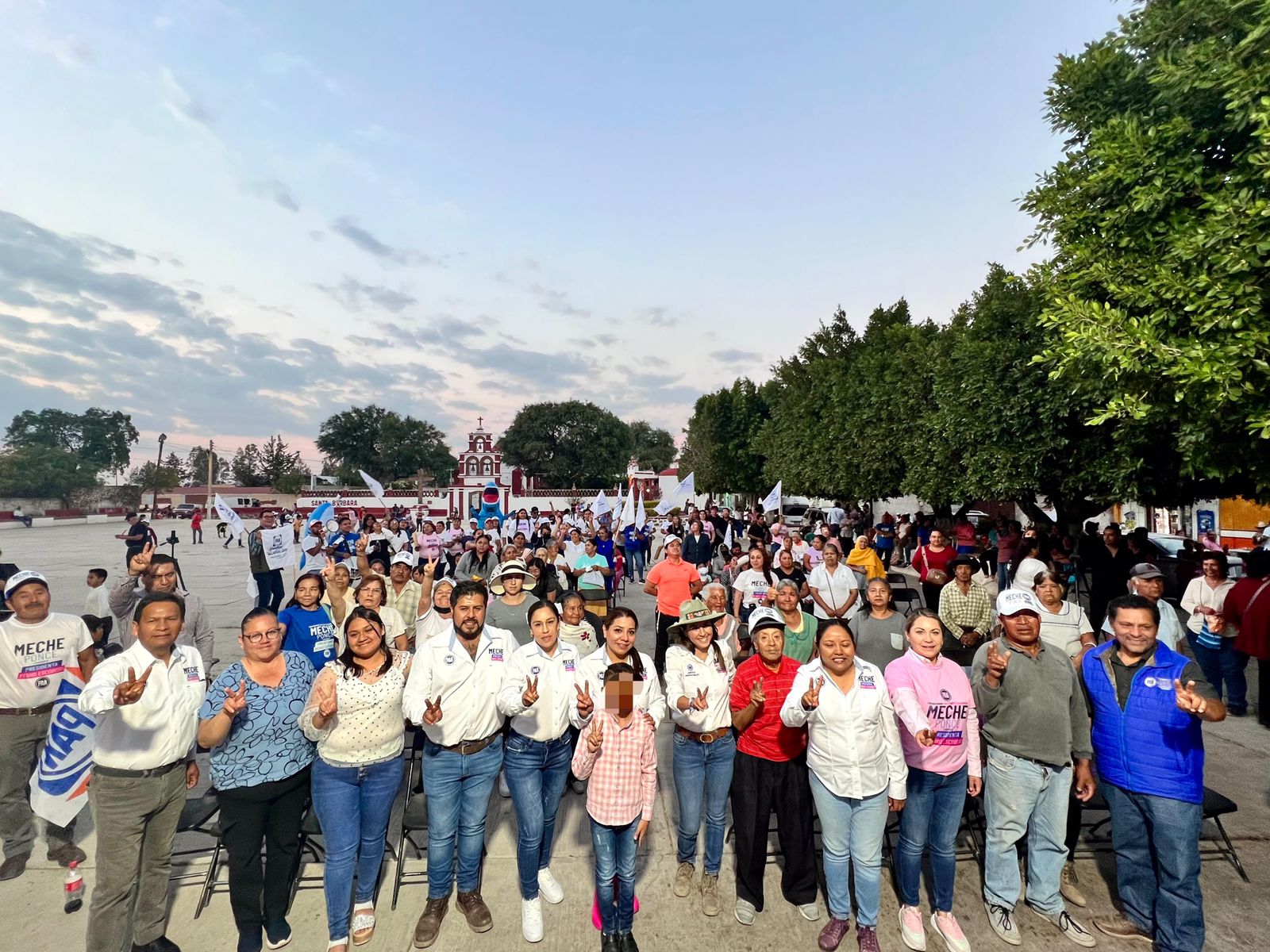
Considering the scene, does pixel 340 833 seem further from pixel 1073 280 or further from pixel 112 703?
pixel 1073 280

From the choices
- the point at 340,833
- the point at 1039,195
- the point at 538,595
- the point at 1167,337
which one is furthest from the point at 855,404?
the point at 340,833

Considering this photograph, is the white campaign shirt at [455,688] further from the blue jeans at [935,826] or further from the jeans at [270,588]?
the jeans at [270,588]

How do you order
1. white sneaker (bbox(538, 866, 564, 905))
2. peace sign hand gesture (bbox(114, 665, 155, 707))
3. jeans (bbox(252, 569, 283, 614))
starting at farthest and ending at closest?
1. jeans (bbox(252, 569, 283, 614))
2. white sneaker (bbox(538, 866, 564, 905))
3. peace sign hand gesture (bbox(114, 665, 155, 707))

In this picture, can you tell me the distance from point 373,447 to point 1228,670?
84.1 metres

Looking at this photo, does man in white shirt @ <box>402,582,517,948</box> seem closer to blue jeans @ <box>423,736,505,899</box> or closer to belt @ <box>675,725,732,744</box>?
blue jeans @ <box>423,736,505,899</box>

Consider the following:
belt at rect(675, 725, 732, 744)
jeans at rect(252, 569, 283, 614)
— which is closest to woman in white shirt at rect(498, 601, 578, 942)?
belt at rect(675, 725, 732, 744)

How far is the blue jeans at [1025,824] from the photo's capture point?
3543 millimetres

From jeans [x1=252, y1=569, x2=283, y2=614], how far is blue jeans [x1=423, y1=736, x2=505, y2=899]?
7606 millimetres

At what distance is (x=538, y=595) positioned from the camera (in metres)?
7.20

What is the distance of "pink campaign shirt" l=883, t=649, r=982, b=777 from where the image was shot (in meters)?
3.44

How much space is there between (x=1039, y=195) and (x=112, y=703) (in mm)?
10938

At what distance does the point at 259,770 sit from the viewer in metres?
3.23

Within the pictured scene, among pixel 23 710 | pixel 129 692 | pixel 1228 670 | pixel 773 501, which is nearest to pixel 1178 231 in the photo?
pixel 1228 670

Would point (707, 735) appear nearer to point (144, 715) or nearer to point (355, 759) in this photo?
point (355, 759)
